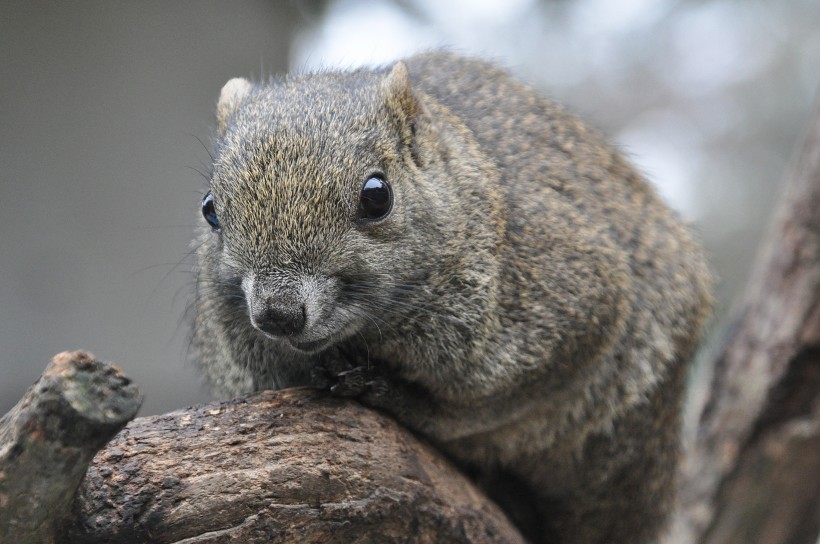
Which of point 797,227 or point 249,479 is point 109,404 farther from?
point 797,227

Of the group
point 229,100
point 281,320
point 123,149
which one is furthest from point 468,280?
point 123,149

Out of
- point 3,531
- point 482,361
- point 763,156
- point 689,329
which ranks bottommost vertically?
point 3,531

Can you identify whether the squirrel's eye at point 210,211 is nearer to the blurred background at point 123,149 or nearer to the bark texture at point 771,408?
the blurred background at point 123,149

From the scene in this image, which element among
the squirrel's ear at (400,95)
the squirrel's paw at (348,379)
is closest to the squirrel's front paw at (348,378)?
the squirrel's paw at (348,379)

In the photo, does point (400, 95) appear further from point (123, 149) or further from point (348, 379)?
point (123, 149)

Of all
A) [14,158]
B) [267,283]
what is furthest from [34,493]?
[14,158]

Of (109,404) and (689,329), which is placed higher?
(689,329)

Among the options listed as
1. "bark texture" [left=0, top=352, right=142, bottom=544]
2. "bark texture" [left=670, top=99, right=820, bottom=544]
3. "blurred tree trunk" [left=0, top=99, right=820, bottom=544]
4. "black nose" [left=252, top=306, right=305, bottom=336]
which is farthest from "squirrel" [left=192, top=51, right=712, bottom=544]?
"bark texture" [left=670, top=99, right=820, bottom=544]

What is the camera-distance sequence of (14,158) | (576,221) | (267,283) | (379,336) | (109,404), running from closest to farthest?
(109,404) < (267,283) < (379,336) < (576,221) < (14,158)
